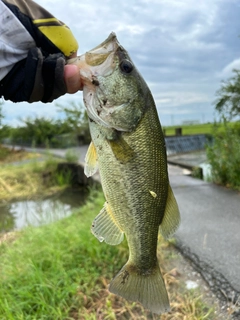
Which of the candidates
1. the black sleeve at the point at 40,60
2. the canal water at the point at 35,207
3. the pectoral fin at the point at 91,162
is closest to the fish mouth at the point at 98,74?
the black sleeve at the point at 40,60

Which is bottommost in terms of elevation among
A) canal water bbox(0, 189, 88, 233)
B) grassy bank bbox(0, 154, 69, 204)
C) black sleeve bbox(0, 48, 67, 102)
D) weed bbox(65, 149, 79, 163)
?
canal water bbox(0, 189, 88, 233)

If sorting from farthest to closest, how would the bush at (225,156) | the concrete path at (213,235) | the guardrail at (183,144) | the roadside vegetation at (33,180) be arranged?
the guardrail at (183,144), the roadside vegetation at (33,180), the bush at (225,156), the concrete path at (213,235)

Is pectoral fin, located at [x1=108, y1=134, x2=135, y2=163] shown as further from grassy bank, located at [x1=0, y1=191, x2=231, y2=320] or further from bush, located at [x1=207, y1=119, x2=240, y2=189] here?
bush, located at [x1=207, y1=119, x2=240, y2=189]

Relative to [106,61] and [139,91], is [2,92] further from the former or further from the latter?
[139,91]

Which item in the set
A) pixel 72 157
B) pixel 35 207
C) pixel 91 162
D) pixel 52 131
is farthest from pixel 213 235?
pixel 52 131

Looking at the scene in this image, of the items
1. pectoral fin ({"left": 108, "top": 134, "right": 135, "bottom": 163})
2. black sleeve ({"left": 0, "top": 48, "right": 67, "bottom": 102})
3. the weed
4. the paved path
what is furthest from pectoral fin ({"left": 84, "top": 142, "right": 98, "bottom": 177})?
the weed

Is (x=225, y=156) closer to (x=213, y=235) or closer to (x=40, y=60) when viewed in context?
(x=213, y=235)

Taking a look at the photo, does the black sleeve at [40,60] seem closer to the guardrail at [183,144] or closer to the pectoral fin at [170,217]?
the pectoral fin at [170,217]

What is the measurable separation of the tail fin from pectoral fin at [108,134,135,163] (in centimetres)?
73

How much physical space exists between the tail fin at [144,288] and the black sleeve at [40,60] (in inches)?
45.5

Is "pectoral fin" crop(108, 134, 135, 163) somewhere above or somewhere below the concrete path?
above

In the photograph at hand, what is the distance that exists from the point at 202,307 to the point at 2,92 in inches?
98.4

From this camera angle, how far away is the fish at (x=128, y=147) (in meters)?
1.88

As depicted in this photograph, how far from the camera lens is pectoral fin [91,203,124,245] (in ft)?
6.94
